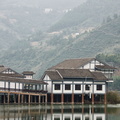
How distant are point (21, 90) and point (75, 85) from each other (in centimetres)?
1005

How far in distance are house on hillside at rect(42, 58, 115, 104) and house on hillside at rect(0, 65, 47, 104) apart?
1752mm

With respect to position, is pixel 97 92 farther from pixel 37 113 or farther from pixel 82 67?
pixel 37 113

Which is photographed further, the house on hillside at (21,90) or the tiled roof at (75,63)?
the tiled roof at (75,63)

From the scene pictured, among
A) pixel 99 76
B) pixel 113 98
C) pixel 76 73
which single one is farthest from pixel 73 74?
pixel 113 98

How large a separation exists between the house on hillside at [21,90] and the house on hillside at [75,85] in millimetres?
1752

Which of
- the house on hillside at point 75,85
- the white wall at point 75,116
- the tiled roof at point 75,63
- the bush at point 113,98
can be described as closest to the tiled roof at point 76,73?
the house on hillside at point 75,85

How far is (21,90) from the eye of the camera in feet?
346

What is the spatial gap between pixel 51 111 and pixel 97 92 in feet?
89.8

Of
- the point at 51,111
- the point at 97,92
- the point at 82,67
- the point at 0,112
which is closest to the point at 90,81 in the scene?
the point at 97,92

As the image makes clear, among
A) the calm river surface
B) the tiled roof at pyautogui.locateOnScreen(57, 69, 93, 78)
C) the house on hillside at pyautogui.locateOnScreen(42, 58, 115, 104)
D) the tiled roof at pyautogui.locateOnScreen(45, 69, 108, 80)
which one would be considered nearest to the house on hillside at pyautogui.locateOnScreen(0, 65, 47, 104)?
the house on hillside at pyautogui.locateOnScreen(42, 58, 115, 104)

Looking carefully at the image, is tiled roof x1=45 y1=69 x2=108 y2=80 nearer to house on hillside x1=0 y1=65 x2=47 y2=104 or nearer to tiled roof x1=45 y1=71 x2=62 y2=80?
tiled roof x1=45 y1=71 x2=62 y2=80

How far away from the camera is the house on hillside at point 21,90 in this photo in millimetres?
103312

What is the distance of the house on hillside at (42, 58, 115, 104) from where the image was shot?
109562 mm

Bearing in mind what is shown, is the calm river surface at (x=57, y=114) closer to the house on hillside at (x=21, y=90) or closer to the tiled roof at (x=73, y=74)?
the house on hillside at (x=21, y=90)
